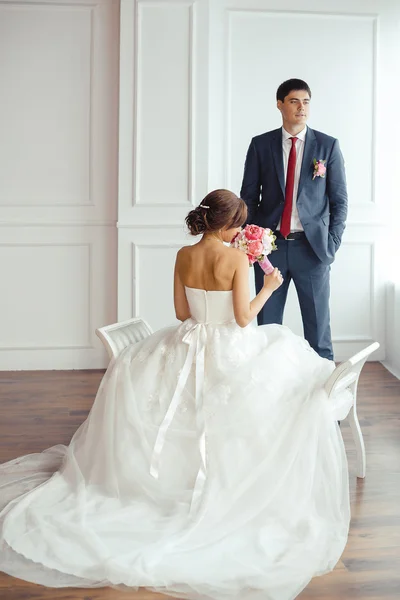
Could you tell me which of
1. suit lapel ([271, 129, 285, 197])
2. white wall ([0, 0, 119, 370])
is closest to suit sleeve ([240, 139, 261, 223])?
suit lapel ([271, 129, 285, 197])

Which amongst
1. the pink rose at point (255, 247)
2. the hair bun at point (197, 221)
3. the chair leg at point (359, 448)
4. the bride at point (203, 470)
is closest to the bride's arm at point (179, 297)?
the bride at point (203, 470)

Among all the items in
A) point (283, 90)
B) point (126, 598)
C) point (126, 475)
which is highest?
point (283, 90)

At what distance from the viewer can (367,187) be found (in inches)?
233

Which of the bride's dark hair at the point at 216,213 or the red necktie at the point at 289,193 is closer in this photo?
the bride's dark hair at the point at 216,213

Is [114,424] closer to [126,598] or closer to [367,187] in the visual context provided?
[126,598]

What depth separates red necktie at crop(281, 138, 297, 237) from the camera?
4.27 meters

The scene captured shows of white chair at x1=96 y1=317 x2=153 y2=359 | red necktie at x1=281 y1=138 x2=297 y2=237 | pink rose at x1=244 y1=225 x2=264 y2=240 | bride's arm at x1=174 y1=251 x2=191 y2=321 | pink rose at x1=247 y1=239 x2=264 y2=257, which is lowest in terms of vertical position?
white chair at x1=96 y1=317 x2=153 y2=359

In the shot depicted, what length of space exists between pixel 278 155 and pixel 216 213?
1.29 metres

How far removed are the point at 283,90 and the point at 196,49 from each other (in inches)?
59.6

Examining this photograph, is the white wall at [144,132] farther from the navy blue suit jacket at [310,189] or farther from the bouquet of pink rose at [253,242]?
the bouquet of pink rose at [253,242]

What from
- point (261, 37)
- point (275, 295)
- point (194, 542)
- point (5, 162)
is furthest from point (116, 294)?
point (194, 542)

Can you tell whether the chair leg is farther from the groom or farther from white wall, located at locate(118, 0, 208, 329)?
white wall, located at locate(118, 0, 208, 329)

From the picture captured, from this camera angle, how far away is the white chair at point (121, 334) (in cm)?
341

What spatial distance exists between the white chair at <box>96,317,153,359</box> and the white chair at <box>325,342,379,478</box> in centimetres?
95
